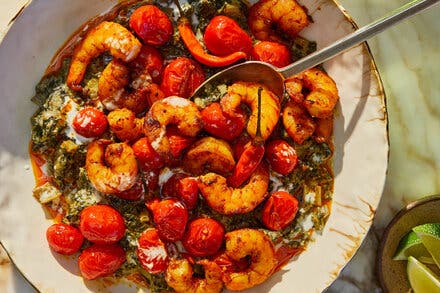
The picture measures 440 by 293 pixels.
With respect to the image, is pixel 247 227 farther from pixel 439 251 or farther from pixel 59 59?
pixel 59 59

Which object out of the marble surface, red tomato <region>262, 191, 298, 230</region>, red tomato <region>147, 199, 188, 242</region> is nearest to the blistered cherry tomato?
red tomato <region>147, 199, 188, 242</region>

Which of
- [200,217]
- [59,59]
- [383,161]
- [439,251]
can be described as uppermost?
[59,59]

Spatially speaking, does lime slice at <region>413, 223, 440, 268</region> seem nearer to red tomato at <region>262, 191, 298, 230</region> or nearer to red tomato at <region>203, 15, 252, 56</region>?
red tomato at <region>262, 191, 298, 230</region>

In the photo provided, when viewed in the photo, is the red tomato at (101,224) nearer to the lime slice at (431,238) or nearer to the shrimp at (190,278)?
the shrimp at (190,278)

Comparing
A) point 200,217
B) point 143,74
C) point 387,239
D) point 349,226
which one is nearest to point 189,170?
point 200,217

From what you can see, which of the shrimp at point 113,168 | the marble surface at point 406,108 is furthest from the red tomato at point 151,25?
the marble surface at point 406,108

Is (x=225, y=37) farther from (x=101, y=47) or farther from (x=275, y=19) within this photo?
(x=101, y=47)

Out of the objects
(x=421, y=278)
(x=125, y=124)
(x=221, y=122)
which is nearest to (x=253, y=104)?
(x=221, y=122)
